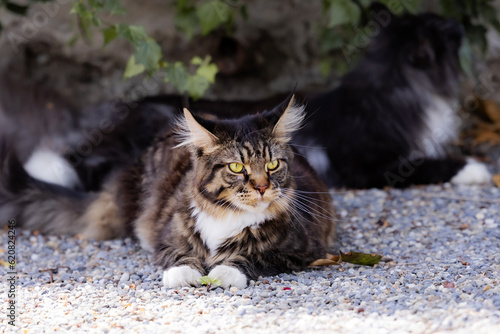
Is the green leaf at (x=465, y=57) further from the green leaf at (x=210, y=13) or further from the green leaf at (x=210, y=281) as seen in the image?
the green leaf at (x=210, y=281)

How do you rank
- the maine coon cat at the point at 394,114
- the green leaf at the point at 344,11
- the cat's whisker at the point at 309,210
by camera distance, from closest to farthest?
the cat's whisker at the point at 309,210 → the green leaf at the point at 344,11 → the maine coon cat at the point at 394,114

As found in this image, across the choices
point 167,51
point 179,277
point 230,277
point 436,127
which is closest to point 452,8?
point 436,127

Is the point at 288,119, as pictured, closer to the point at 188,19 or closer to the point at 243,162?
the point at 243,162

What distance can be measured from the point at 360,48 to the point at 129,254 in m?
3.25

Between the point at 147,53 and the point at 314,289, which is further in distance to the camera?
the point at 147,53

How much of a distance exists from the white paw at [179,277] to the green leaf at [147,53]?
154cm

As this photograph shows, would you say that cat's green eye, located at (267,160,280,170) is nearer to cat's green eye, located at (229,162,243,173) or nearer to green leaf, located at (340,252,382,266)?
cat's green eye, located at (229,162,243,173)

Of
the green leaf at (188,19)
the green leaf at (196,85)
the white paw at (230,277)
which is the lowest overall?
the white paw at (230,277)

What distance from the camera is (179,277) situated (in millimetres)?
3029

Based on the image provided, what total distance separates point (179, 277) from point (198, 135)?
728 millimetres

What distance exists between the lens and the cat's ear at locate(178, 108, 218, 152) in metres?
3.03

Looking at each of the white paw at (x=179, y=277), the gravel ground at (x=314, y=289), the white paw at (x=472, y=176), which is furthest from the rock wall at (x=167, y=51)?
the white paw at (x=179, y=277)

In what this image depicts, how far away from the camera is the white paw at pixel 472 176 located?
4895 mm

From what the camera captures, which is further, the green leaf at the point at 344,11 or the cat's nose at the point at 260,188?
the green leaf at the point at 344,11
